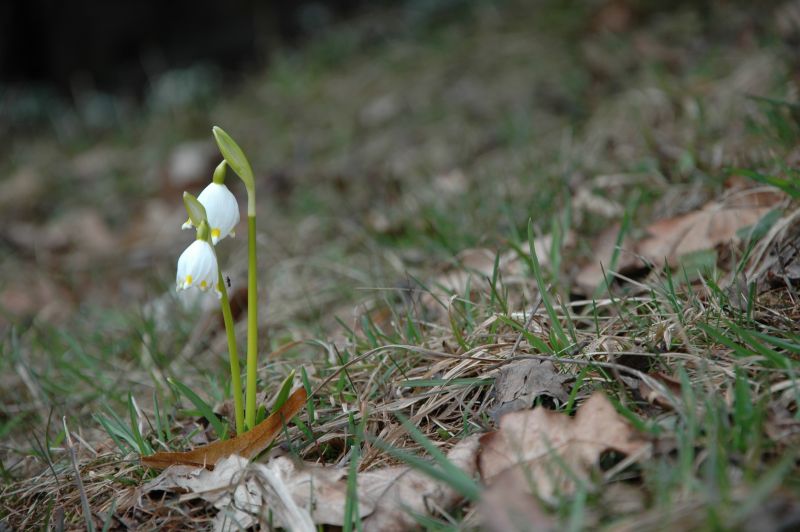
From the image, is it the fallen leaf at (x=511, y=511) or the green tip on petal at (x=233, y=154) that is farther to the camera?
the green tip on petal at (x=233, y=154)

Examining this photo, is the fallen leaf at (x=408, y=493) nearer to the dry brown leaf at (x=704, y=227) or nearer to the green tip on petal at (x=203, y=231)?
the green tip on petal at (x=203, y=231)

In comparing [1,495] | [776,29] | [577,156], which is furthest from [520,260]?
[776,29]

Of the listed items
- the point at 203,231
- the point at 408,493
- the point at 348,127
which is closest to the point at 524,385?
the point at 408,493

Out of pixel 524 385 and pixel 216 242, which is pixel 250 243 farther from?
pixel 524 385

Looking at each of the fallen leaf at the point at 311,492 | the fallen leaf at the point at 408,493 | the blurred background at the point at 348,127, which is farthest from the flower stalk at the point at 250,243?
the blurred background at the point at 348,127

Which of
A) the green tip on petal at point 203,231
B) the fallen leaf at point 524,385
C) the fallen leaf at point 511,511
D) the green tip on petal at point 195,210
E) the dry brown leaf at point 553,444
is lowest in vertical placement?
the fallen leaf at point 524,385

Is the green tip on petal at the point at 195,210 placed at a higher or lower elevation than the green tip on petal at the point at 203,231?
higher

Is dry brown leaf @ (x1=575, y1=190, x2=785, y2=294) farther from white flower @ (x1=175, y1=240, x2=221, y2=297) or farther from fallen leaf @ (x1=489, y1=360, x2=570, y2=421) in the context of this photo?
white flower @ (x1=175, y1=240, x2=221, y2=297)

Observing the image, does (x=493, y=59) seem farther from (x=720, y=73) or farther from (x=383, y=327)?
(x=383, y=327)
